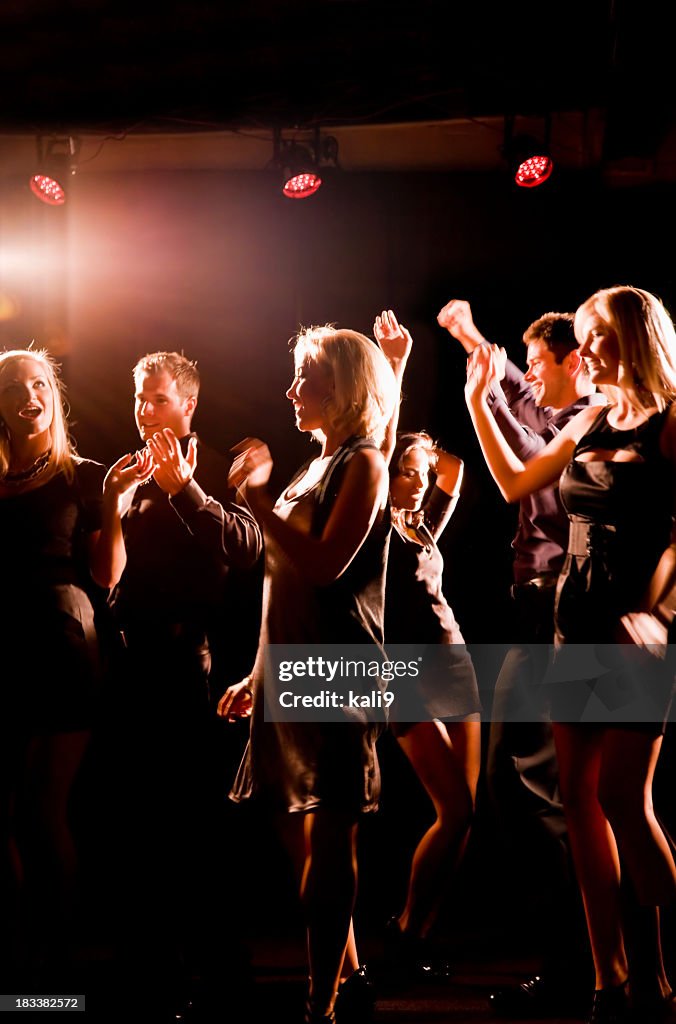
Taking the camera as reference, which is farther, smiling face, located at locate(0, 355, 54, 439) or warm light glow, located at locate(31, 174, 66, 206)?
warm light glow, located at locate(31, 174, 66, 206)

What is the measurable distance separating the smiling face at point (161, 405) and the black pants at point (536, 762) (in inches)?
49.5

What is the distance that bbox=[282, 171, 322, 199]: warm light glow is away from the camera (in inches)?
119

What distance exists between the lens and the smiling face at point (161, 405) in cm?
289

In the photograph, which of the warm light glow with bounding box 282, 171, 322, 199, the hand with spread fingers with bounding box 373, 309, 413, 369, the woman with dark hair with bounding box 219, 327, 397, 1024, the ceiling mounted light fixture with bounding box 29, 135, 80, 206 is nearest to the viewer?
the woman with dark hair with bounding box 219, 327, 397, 1024

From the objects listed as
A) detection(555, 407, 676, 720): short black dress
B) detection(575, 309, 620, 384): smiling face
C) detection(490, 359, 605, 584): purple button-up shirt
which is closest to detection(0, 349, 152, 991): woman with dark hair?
detection(490, 359, 605, 584): purple button-up shirt

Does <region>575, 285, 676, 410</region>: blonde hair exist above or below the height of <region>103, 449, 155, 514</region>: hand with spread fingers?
above

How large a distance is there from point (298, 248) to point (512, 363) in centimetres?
91

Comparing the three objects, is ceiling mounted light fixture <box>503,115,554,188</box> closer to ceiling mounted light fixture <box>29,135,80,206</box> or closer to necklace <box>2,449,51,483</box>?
ceiling mounted light fixture <box>29,135,80,206</box>

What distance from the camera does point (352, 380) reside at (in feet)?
7.59

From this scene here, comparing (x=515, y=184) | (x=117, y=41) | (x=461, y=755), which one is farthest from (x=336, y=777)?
(x=117, y=41)

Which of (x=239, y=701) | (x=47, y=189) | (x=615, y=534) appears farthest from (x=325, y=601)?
(x=47, y=189)

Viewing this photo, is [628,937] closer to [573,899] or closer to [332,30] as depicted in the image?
[573,899]

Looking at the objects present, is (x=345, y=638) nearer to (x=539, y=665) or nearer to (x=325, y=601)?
(x=325, y=601)

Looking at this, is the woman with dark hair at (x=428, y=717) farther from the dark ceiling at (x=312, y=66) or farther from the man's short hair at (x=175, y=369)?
the dark ceiling at (x=312, y=66)
